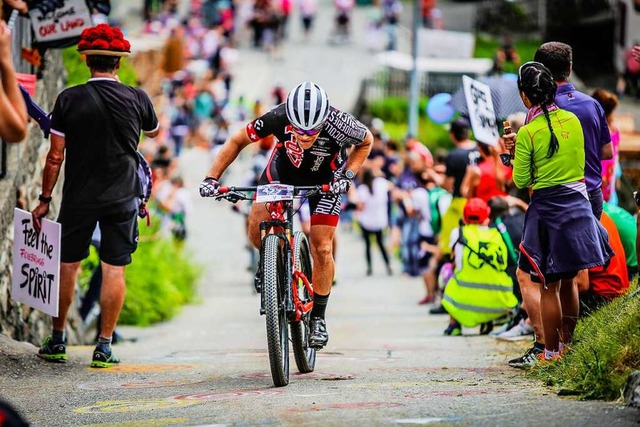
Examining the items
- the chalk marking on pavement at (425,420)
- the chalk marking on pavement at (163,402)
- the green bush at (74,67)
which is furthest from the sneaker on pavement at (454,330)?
the chalk marking on pavement at (425,420)

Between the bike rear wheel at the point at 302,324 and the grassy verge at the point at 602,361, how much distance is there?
1.58 m

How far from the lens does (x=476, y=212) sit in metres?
12.7

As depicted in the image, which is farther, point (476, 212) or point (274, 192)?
point (476, 212)

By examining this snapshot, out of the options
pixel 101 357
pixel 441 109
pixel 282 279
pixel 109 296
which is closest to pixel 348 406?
pixel 282 279

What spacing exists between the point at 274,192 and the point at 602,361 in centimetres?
244

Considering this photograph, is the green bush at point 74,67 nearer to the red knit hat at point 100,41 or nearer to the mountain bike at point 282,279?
the red knit hat at point 100,41

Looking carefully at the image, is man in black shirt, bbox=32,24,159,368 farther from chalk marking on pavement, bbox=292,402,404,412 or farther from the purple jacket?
the purple jacket

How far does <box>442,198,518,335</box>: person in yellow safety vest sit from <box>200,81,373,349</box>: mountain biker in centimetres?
315

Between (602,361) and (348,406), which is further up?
(602,361)

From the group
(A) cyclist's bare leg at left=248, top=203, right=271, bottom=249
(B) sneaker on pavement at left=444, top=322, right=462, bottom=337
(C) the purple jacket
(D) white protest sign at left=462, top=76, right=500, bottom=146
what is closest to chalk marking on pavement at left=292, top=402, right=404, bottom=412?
(A) cyclist's bare leg at left=248, top=203, right=271, bottom=249

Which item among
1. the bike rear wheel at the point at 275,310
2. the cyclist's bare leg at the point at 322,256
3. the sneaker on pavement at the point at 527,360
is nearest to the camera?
the bike rear wheel at the point at 275,310

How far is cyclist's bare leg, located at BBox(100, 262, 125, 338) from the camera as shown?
32.6ft

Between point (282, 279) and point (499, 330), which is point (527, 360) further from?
point (499, 330)

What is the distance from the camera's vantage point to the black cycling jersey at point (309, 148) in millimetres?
9133
